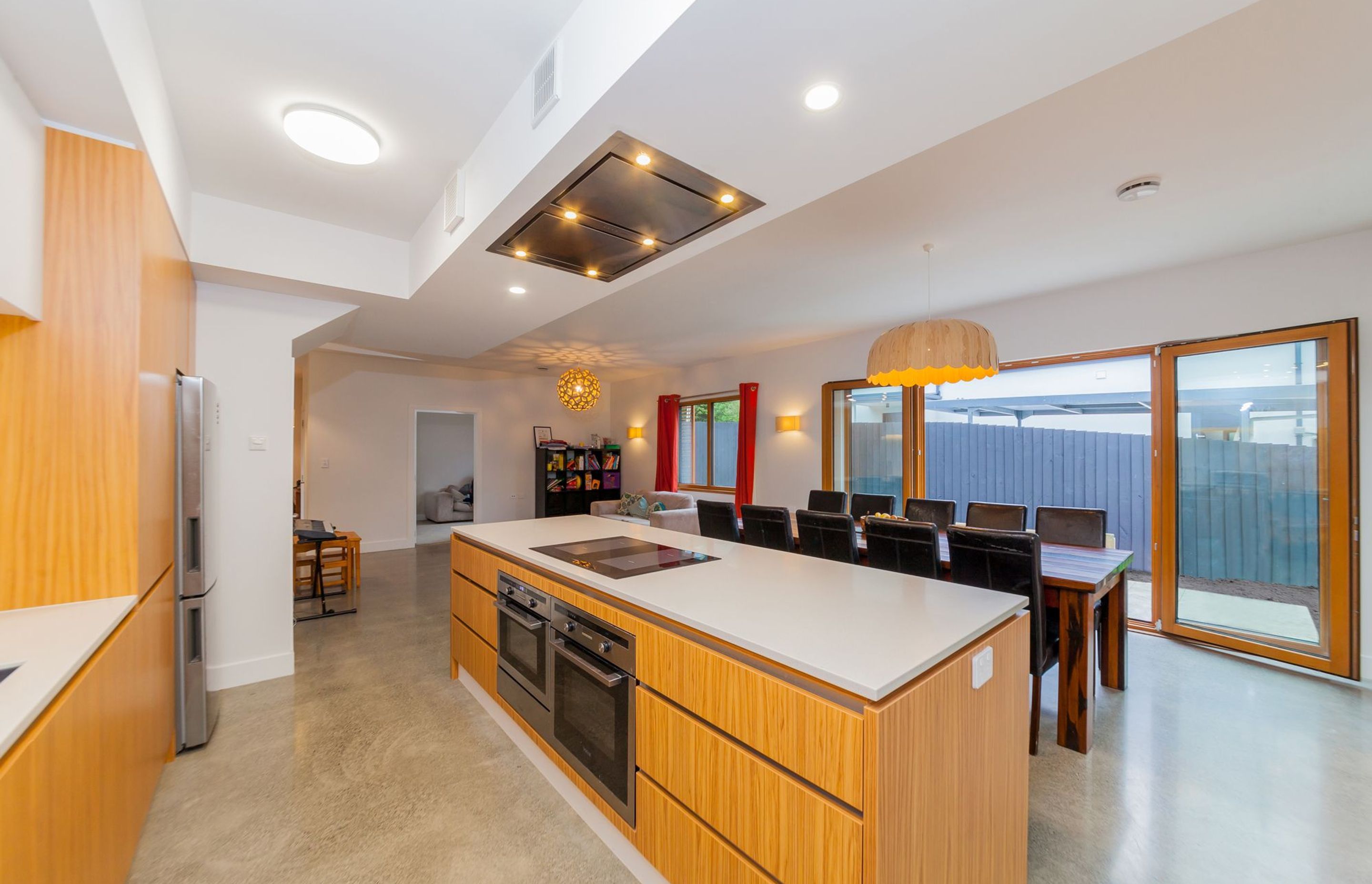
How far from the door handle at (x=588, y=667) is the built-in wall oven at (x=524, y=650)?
11 centimetres

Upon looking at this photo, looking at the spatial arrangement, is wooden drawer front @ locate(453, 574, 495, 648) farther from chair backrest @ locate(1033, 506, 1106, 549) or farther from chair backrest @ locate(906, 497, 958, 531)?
chair backrest @ locate(1033, 506, 1106, 549)

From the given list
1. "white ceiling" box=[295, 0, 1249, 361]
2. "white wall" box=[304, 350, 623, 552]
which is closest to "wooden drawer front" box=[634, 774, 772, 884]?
"white ceiling" box=[295, 0, 1249, 361]

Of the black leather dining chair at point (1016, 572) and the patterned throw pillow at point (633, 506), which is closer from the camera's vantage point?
the black leather dining chair at point (1016, 572)

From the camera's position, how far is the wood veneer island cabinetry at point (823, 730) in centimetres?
101

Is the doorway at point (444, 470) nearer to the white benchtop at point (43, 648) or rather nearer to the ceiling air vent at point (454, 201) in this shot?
the ceiling air vent at point (454, 201)

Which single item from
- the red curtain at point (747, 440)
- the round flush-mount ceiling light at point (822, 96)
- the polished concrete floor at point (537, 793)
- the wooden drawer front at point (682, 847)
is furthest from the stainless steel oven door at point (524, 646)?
the red curtain at point (747, 440)

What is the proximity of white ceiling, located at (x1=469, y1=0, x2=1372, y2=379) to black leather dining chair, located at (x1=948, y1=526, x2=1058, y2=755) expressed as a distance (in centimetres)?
164

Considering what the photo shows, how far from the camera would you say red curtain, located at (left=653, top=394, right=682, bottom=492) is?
7715 mm

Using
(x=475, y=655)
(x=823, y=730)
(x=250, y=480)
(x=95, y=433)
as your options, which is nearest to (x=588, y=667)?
(x=823, y=730)

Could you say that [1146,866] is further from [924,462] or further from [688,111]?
[924,462]

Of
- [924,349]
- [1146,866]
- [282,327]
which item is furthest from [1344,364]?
[282,327]

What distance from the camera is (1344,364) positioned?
3021mm

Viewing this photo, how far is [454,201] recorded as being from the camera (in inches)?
89.5

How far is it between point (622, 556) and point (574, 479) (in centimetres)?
637
